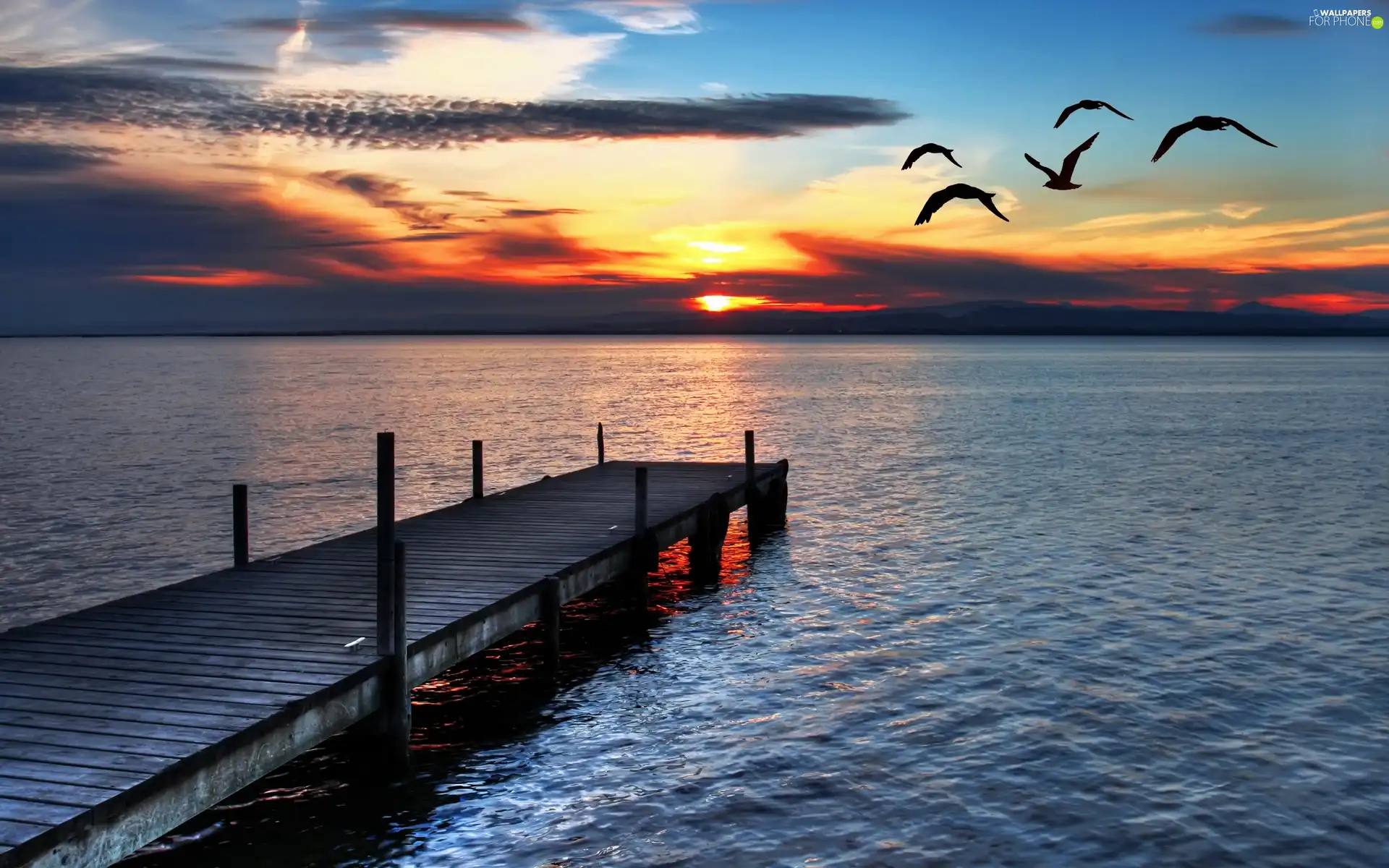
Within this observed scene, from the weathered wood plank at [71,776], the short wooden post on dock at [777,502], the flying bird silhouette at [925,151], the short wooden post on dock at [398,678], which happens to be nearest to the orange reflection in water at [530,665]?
the short wooden post on dock at [398,678]

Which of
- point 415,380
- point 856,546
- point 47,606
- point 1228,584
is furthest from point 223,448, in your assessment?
point 415,380

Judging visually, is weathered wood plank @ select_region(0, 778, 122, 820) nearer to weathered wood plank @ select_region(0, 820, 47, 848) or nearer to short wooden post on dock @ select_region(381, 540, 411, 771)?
weathered wood plank @ select_region(0, 820, 47, 848)

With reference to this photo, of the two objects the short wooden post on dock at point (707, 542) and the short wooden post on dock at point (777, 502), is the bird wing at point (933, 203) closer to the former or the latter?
the short wooden post on dock at point (707, 542)

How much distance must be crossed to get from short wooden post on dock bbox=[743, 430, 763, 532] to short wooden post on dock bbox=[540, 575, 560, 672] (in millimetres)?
10586

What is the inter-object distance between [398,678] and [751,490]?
15.0 m

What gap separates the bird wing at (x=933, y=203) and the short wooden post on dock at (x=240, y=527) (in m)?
10.9

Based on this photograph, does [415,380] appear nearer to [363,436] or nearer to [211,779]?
[363,436]

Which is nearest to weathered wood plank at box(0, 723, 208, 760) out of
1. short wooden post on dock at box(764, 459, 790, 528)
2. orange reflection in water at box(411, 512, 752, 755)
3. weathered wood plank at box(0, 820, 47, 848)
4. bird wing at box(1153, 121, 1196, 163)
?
weathered wood plank at box(0, 820, 47, 848)

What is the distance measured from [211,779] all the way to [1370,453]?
4875 centimetres

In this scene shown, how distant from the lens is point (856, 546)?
25.2 metres

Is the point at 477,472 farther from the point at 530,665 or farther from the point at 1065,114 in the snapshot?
the point at 1065,114

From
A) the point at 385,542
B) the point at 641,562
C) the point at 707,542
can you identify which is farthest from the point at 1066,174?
the point at 707,542

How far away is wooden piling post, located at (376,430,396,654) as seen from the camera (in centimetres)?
1105

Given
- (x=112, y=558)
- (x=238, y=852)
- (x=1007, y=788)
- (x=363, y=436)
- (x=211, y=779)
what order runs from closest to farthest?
1. (x=211, y=779)
2. (x=238, y=852)
3. (x=1007, y=788)
4. (x=112, y=558)
5. (x=363, y=436)
